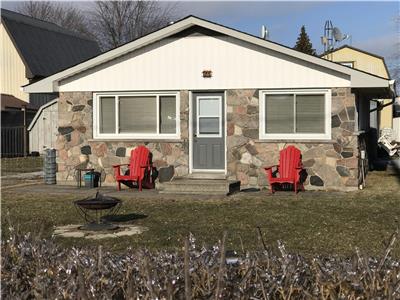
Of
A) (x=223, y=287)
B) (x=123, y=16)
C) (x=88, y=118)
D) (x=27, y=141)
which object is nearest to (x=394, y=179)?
(x=88, y=118)

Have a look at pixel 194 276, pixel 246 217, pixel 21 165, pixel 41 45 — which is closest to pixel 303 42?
pixel 41 45

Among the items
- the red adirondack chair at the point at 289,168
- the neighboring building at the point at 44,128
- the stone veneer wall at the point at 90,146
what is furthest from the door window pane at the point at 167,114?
the neighboring building at the point at 44,128

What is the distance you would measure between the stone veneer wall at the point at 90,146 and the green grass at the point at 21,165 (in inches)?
212

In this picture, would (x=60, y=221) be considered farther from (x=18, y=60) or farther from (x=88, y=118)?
(x=18, y=60)

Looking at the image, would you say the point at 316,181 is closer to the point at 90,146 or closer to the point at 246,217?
the point at 246,217

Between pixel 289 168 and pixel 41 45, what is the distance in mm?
23861

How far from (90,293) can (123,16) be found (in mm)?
49274

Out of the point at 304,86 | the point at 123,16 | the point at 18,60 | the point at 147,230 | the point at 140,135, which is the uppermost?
the point at 123,16

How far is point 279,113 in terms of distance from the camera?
1391cm

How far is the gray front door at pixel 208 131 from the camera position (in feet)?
47.1

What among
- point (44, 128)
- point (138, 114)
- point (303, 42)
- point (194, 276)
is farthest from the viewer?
point (303, 42)

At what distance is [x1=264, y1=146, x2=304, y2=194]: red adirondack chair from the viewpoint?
A: 13.0m

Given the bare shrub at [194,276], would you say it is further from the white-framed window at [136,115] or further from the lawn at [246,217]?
the white-framed window at [136,115]

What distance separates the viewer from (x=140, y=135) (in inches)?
583
